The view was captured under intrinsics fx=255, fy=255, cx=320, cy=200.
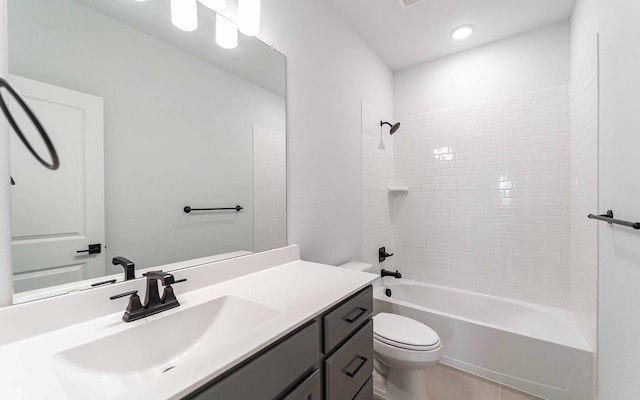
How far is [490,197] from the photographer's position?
230 cm

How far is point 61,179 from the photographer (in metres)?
0.80

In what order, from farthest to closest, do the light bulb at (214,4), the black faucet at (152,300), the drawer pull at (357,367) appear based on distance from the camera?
the light bulb at (214,4) < the drawer pull at (357,367) < the black faucet at (152,300)

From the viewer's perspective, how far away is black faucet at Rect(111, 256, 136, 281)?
88 cm

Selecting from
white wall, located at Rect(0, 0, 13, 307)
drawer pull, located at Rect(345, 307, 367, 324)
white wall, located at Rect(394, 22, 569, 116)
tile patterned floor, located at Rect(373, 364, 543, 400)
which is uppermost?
white wall, located at Rect(394, 22, 569, 116)

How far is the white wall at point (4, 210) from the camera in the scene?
685mm

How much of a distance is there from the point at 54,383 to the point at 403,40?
9.23ft

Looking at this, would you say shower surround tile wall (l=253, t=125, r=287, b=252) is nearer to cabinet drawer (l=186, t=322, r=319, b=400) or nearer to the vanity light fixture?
the vanity light fixture

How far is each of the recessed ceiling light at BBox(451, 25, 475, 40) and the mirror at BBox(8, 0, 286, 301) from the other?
1.71 m

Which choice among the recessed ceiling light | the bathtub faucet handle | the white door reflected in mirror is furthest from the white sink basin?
the recessed ceiling light

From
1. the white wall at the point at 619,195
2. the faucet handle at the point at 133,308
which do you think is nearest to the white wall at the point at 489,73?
the white wall at the point at 619,195

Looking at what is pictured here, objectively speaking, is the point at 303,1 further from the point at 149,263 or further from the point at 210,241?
the point at 149,263

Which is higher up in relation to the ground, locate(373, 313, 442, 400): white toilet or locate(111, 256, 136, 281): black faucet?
locate(111, 256, 136, 281): black faucet

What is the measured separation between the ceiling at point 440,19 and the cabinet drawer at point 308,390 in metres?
2.25

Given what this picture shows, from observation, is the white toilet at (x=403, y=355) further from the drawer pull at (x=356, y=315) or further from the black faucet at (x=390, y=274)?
the black faucet at (x=390, y=274)
